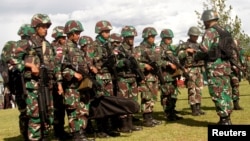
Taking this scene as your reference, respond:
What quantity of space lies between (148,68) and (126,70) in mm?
681

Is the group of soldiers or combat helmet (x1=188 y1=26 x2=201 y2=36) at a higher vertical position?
combat helmet (x1=188 y1=26 x2=201 y2=36)

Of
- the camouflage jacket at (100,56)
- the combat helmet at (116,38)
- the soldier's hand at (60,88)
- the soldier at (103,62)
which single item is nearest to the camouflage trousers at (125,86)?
the soldier at (103,62)

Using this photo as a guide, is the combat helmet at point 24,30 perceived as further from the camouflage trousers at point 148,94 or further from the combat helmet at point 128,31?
the camouflage trousers at point 148,94

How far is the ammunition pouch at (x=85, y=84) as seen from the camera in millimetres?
7020

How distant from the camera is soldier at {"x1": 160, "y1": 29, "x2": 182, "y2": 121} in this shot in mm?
9262

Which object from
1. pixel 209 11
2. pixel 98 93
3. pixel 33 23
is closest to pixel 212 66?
pixel 209 11

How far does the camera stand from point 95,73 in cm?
753

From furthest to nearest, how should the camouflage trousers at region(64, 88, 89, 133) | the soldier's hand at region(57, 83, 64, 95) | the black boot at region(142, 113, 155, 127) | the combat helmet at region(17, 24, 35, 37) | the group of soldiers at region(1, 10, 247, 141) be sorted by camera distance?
the black boot at region(142, 113, 155, 127)
the combat helmet at region(17, 24, 35, 37)
the camouflage trousers at region(64, 88, 89, 133)
the soldier's hand at region(57, 83, 64, 95)
the group of soldiers at region(1, 10, 247, 141)

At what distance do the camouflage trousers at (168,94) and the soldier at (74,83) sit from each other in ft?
8.76

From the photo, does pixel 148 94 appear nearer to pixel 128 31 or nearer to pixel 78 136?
pixel 128 31

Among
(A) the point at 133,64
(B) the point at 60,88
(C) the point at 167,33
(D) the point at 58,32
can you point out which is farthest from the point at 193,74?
(B) the point at 60,88

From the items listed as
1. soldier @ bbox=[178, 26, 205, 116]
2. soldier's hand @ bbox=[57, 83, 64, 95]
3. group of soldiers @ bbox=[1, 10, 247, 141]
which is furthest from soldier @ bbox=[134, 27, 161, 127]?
soldier's hand @ bbox=[57, 83, 64, 95]

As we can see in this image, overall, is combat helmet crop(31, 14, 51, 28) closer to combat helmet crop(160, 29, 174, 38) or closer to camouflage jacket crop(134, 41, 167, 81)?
camouflage jacket crop(134, 41, 167, 81)

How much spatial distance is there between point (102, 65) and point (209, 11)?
2.54m
